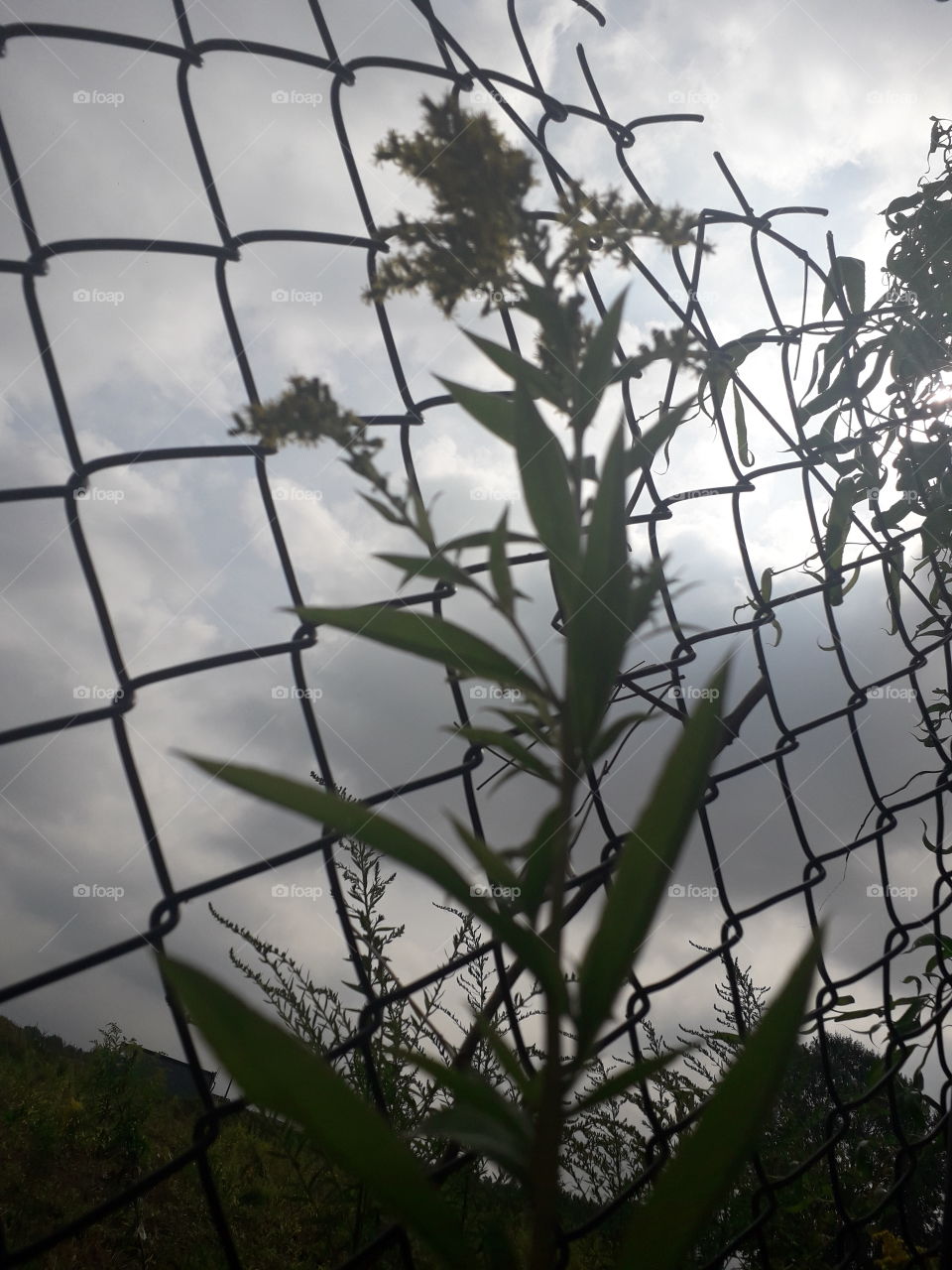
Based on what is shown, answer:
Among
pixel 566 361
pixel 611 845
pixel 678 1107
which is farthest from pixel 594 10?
pixel 678 1107

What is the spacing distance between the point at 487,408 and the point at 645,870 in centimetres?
25

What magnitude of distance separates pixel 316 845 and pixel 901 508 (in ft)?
4.30

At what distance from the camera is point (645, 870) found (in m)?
0.32

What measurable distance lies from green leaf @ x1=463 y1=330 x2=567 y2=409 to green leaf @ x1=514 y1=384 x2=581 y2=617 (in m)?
0.02

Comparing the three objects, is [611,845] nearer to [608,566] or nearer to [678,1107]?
[608,566]

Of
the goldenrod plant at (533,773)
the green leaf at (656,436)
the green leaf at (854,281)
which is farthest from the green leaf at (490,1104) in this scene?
the green leaf at (854,281)

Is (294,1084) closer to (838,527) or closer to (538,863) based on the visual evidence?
(538,863)

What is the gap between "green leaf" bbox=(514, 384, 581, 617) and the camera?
39 centimetres

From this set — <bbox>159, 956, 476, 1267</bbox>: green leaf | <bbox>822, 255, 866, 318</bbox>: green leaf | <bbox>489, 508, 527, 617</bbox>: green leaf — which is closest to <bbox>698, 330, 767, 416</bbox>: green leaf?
<bbox>822, 255, 866, 318</bbox>: green leaf

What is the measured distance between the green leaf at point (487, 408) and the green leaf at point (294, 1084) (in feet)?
0.98

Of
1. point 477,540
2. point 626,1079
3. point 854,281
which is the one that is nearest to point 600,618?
point 477,540

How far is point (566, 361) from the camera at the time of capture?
392 mm

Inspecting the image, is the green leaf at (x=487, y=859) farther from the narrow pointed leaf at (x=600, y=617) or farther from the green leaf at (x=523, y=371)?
the green leaf at (x=523, y=371)

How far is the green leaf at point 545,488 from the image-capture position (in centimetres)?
39
